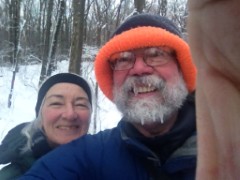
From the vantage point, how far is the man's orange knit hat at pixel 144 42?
1746 mm

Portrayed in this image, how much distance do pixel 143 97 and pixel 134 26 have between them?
0.39 m

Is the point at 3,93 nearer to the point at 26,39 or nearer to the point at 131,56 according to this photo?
the point at 26,39

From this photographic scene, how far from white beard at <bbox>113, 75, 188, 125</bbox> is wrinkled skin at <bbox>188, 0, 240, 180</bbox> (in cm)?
82

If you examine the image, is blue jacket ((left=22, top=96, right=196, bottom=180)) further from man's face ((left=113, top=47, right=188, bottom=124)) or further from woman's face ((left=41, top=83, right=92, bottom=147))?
woman's face ((left=41, top=83, right=92, bottom=147))

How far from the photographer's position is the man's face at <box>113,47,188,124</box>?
167 cm

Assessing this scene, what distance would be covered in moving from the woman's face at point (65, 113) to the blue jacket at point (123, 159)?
0.46 m

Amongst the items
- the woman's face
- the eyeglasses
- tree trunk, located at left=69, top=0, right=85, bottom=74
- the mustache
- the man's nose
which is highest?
tree trunk, located at left=69, top=0, right=85, bottom=74

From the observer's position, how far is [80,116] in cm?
233

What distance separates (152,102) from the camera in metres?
1.68

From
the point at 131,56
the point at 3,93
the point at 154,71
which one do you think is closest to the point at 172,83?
the point at 154,71

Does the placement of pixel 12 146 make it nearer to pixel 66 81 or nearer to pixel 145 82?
pixel 66 81

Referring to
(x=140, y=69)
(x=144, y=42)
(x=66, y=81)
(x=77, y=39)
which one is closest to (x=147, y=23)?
(x=144, y=42)

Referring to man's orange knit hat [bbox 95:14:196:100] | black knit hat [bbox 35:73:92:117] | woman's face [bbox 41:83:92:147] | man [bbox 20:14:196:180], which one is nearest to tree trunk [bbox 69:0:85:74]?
Answer: black knit hat [bbox 35:73:92:117]

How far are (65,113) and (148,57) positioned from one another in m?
0.78
